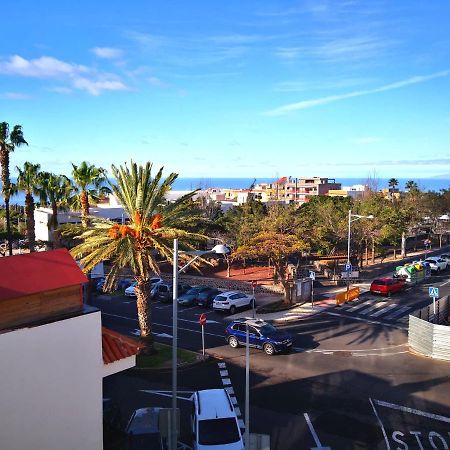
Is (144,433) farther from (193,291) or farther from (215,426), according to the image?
(193,291)

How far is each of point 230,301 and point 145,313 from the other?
35.8 ft

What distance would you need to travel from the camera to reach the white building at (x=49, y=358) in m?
10.2

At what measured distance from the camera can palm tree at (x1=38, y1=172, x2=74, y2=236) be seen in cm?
3875

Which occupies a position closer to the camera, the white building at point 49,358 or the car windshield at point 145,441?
the white building at point 49,358

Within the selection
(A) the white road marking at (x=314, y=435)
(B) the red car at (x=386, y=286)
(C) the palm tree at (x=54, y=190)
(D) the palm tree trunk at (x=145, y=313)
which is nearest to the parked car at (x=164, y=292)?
(C) the palm tree at (x=54, y=190)

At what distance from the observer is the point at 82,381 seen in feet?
37.4

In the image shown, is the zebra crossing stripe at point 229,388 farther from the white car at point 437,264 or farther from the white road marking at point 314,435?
the white car at point 437,264

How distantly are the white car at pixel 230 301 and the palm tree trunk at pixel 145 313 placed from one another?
9.96 meters

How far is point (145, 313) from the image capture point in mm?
23078

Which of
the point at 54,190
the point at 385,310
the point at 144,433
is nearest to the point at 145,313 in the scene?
the point at 144,433

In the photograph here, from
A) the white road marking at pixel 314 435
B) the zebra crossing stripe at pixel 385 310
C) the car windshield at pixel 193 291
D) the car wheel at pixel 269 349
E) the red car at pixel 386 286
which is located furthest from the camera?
the car windshield at pixel 193 291

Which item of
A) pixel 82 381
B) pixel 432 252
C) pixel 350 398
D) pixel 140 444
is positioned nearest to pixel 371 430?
pixel 350 398

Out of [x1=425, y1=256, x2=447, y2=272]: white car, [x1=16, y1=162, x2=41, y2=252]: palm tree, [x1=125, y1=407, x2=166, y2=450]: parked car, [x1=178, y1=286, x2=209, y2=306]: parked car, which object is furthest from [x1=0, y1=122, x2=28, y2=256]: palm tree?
[x1=425, y1=256, x2=447, y2=272]: white car

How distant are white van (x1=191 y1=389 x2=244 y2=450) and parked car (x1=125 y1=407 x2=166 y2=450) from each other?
115 cm
